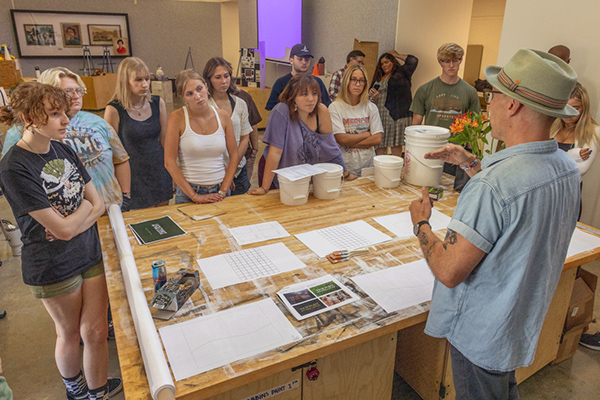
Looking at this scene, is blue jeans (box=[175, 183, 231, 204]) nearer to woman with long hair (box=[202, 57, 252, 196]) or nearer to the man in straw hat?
woman with long hair (box=[202, 57, 252, 196])

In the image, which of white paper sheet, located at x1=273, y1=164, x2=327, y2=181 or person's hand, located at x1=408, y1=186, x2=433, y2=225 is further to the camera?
white paper sheet, located at x1=273, y1=164, x2=327, y2=181

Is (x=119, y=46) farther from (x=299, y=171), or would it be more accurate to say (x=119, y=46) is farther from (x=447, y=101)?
(x=299, y=171)

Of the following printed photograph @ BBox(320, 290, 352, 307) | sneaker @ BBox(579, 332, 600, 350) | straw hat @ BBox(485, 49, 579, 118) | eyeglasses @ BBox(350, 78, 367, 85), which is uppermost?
straw hat @ BBox(485, 49, 579, 118)

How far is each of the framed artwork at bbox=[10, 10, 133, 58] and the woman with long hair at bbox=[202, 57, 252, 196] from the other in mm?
9825

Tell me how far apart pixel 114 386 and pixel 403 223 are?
1.70 metres

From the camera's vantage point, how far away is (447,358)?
175 centimetres

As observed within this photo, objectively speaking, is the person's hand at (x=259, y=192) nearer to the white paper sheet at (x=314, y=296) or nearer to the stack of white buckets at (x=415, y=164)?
the stack of white buckets at (x=415, y=164)

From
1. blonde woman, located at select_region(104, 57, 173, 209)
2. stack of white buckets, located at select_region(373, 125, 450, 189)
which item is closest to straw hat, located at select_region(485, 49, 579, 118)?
stack of white buckets, located at select_region(373, 125, 450, 189)

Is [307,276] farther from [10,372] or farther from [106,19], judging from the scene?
[106,19]

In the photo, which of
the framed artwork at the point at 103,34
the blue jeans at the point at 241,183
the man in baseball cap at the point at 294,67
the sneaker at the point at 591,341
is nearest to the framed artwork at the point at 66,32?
the framed artwork at the point at 103,34

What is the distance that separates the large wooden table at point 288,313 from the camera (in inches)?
45.9

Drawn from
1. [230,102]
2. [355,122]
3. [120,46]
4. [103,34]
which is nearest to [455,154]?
[355,122]

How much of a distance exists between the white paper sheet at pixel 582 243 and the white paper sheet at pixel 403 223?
21.3 inches

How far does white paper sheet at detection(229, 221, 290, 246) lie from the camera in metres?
1.87
